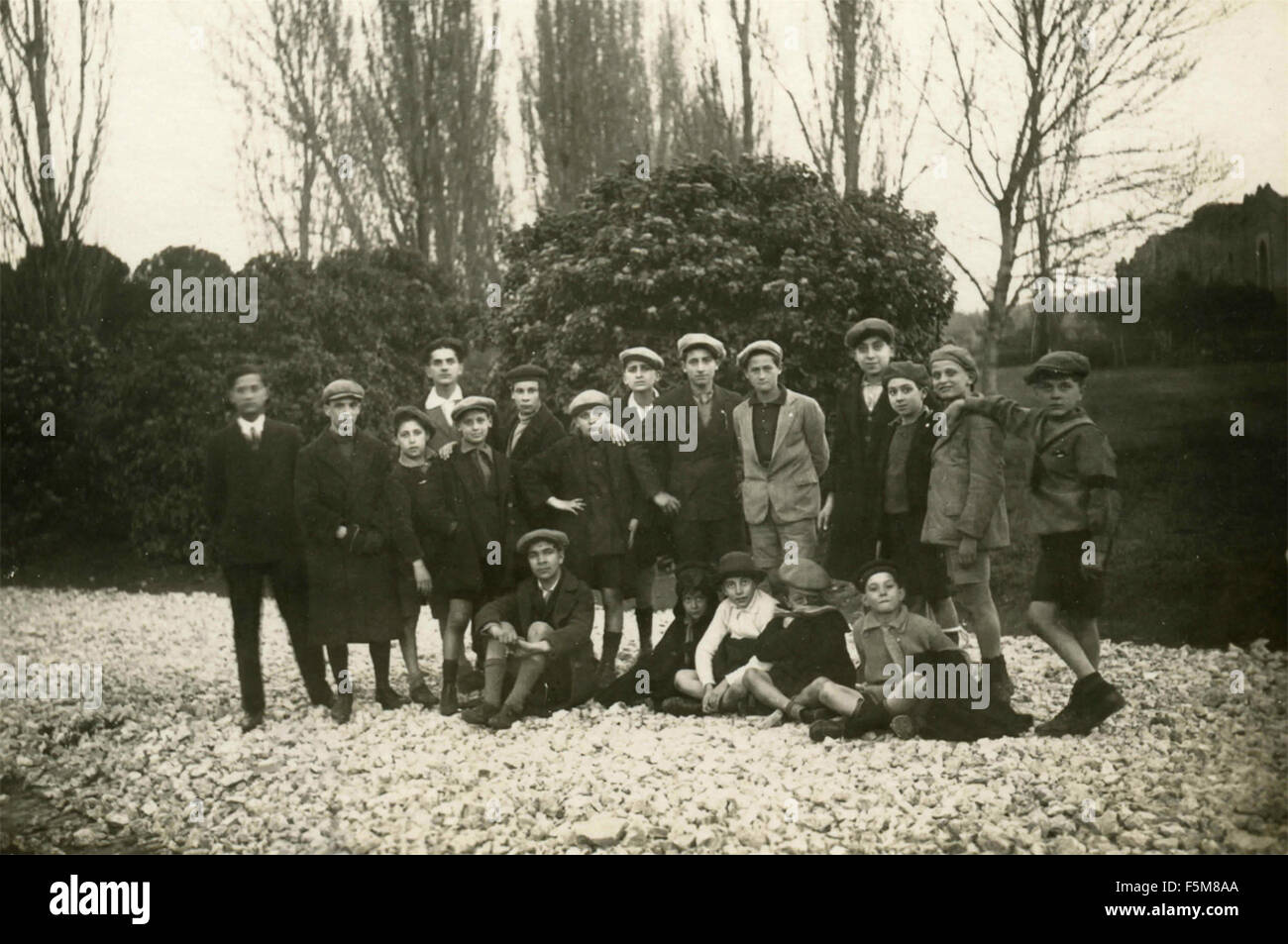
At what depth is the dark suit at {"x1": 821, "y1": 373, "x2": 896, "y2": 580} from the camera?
5.07 metres

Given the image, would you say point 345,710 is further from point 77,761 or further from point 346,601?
point 77,761

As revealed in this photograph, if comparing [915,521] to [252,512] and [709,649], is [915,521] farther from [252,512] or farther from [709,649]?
[252,512]

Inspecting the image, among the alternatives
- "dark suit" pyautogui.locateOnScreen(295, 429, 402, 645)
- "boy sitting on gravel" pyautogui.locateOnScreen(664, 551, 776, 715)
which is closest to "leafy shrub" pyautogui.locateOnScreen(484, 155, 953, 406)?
"dark suit" pyautogui.locateOnScreen(295, 429, 402, 645)

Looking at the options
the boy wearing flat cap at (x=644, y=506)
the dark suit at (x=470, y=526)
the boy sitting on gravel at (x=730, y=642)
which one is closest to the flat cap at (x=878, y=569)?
the boy sitting on gravel at (x=730, y=642)

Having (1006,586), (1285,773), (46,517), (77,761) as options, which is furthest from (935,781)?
(46,517)

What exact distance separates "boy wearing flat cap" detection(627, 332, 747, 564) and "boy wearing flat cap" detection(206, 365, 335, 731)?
162cm

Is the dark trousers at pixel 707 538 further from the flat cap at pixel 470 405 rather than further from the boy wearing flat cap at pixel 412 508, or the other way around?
the boy wearing flat cap at pixel 412 508

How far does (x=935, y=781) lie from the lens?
4164mm

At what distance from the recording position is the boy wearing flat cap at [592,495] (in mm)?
5309

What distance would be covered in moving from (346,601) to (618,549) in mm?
1288
